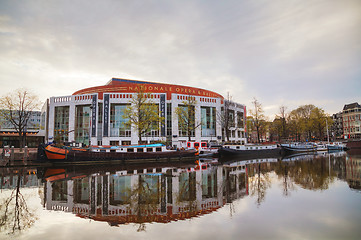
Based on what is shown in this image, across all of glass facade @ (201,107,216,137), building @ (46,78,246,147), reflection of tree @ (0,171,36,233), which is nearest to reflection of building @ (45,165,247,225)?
reflection of tree @ (0,171,36,233)

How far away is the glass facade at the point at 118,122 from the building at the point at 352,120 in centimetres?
10414

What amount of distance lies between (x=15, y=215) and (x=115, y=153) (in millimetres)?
27476

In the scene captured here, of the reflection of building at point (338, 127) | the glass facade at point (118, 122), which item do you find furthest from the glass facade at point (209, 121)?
the reflection of building at point (338, 127)

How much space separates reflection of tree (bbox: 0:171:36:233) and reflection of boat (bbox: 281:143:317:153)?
61528 mm

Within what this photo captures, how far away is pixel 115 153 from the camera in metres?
37.8

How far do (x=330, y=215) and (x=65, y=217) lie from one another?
1183 centimetres

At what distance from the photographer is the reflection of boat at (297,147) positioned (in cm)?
6279

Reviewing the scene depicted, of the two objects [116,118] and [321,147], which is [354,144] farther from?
A: [116,118]

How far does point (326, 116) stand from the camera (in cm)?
8906

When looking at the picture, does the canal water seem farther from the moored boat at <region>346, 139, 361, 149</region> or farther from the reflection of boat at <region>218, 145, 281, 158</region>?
the moored boat at <region>346, 139, 361, 149</region>

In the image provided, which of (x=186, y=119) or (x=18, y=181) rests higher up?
(x=186, y=119)

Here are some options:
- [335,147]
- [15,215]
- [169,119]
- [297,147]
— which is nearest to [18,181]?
Answer: [15,215]

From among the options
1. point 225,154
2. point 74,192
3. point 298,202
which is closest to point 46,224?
point 74,192

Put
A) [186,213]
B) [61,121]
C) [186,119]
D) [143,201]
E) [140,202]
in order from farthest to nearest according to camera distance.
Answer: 1. [61,121]
2. [186,119]
3. [143,201]
4. [140,202]
5. [186,213]
